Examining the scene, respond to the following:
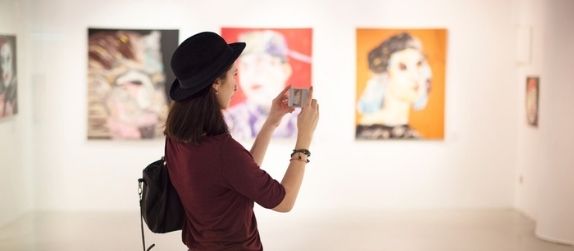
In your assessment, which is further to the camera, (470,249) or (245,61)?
(245,61)

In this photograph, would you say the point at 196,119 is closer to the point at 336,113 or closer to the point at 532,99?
the point at 336,113

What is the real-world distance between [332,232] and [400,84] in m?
1.70

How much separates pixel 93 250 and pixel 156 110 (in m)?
1.48

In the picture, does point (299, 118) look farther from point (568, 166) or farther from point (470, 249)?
point (568, 166)

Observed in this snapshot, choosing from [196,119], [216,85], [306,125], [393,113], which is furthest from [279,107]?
[393,113]

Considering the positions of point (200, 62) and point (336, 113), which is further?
point (336, 113)

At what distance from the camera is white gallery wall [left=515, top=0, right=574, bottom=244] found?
251 inches

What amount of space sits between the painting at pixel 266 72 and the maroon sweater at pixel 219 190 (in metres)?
4.17

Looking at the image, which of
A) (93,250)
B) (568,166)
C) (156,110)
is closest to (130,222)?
(93,250)

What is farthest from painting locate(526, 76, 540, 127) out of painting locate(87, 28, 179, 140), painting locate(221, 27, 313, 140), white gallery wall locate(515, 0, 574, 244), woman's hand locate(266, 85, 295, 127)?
woman's hand locate(266, 85, 295, 127)

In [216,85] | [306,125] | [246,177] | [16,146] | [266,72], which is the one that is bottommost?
[16,146]

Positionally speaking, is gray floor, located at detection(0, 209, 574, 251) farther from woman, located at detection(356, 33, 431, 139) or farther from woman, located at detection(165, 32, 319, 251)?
woman, located at detection(165, 32, 319, 251)

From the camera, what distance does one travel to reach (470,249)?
20.7 ft

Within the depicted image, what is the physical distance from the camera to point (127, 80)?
668 cm
